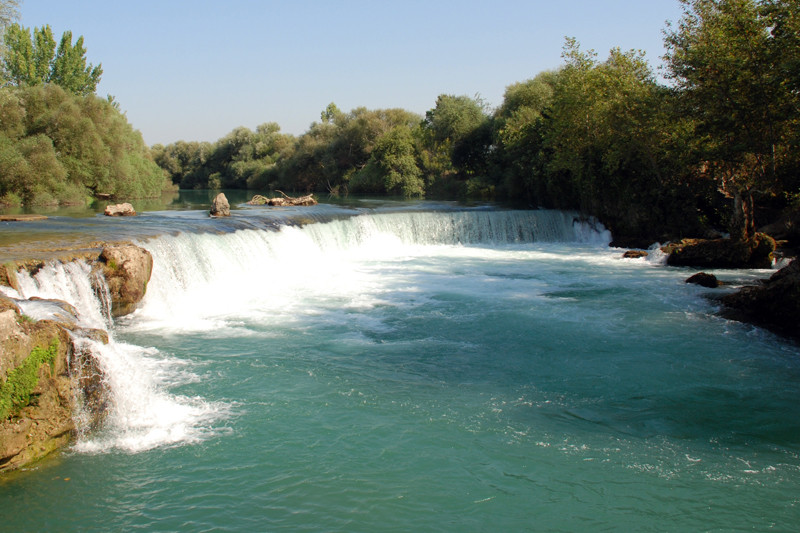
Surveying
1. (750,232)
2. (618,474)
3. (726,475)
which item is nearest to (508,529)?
(618,474)

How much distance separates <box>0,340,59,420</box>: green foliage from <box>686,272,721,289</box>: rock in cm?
1423

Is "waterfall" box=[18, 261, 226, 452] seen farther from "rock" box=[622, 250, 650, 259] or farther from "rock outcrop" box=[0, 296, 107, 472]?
"rock" box=[622, 250, 650, 259]

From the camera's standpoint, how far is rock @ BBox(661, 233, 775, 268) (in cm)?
1702

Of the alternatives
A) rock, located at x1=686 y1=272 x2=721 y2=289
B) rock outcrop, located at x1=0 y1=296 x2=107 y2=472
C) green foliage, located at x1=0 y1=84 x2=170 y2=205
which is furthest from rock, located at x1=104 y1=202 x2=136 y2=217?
rock, located at x1=686 y1=272 x2=721 y2=289

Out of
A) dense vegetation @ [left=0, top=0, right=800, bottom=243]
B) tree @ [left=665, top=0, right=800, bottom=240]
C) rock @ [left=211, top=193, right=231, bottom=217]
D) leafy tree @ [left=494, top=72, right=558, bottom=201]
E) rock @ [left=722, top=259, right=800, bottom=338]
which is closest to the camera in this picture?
rock @ [left=722, top=259, right=800, bottom=338]

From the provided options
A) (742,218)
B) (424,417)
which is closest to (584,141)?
(742,218)

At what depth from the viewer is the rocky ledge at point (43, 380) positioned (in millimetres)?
5777

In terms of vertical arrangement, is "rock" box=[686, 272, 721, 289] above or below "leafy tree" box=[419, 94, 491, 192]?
below

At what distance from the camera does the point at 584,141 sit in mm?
24969

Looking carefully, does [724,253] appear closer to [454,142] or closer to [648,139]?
[648,139]

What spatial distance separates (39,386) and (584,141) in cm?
2313

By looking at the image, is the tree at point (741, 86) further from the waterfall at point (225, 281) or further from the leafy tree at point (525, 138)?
the leafy tree at point (525, 138)

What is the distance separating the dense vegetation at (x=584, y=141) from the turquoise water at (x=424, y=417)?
194 inches

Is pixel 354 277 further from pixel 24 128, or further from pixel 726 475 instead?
pixel 24 128
